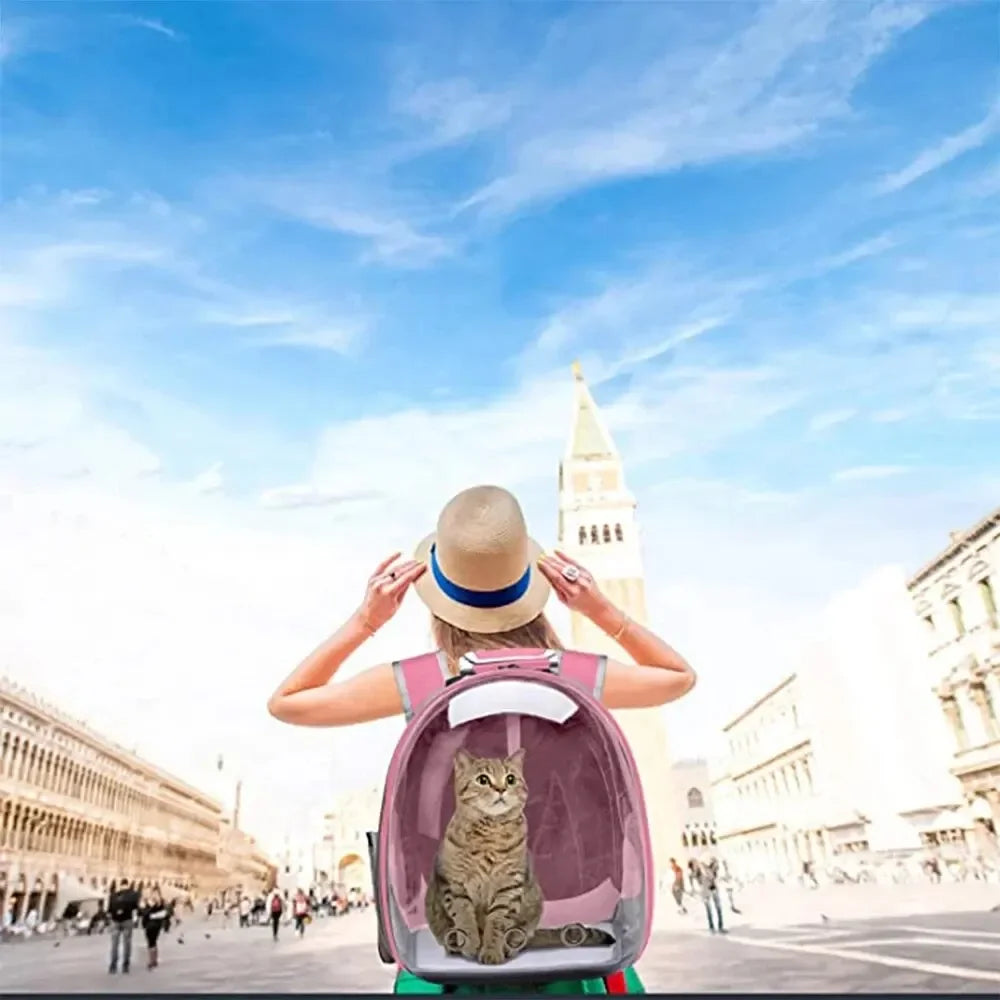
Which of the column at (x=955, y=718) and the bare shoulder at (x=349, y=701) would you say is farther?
the column at (x=955, y=718)

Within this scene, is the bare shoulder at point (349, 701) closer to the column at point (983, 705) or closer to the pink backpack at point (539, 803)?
the pink backpack at point (539, 803)

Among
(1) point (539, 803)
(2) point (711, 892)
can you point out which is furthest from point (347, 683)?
(2) point (711, 892)

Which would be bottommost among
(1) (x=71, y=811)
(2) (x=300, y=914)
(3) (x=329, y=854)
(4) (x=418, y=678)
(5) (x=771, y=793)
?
(2) (x=300, y=914)

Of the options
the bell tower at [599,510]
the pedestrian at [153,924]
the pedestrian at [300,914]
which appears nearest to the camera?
the pedestrian at [153,924]

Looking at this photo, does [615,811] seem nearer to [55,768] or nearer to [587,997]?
[587,997]

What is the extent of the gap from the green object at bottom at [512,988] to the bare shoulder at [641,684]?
1.51 feet

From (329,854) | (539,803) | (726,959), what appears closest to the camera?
(539,803)

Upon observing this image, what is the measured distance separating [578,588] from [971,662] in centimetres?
1381

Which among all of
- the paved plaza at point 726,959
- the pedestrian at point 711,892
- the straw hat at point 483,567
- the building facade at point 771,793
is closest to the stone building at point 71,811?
the paved plaza at point 726,959

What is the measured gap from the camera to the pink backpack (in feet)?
4.21

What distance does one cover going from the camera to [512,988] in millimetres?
1316

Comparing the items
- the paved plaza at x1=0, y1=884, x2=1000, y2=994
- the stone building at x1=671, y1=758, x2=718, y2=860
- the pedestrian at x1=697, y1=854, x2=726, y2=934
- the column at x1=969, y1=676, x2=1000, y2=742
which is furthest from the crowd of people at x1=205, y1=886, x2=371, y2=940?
the stone building at x1=671, y1=758, x2=718, y2=860

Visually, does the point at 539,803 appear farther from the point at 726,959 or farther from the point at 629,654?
the point at 726,959

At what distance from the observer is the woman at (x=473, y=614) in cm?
145
